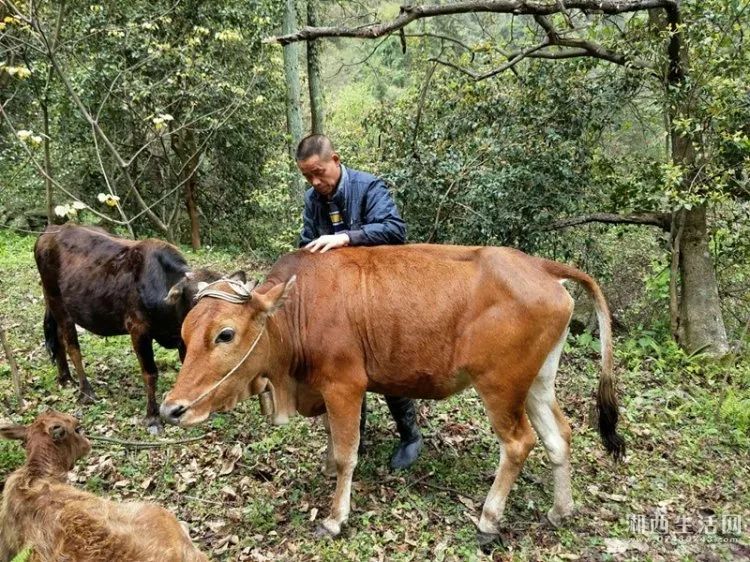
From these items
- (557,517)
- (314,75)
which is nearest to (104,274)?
(557,517)

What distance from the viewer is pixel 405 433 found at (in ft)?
16.9

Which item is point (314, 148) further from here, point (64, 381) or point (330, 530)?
point (64, 381)

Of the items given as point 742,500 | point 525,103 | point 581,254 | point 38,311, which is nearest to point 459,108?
point 525,103

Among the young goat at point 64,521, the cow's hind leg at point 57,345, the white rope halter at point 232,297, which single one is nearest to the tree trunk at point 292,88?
the cow's hind leg at point 57,345

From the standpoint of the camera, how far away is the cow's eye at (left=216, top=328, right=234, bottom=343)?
3.71m

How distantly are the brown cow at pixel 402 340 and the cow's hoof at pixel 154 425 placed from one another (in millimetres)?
1930

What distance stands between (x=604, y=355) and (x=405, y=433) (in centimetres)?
187

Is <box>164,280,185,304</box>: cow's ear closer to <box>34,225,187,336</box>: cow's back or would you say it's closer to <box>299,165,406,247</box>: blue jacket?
<box>34,225,187,336</box>: cow's back

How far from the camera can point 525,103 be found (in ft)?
26.8

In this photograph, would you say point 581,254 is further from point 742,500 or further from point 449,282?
point 449,282

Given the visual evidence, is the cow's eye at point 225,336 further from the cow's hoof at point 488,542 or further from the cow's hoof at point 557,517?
the cow's hoof at point 557,517

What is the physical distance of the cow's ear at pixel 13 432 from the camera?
364 centimetres

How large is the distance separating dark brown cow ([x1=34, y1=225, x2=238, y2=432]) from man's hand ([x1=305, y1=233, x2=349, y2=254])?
1.20 m

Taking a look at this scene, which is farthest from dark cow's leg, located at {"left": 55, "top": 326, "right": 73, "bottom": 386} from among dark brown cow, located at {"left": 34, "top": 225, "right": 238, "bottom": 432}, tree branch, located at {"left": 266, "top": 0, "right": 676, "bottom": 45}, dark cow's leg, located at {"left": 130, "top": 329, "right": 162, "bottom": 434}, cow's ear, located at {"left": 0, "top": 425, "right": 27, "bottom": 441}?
tree branch, located at {"left": 266, "top": 0, "right": 676, "bottom": 45}
